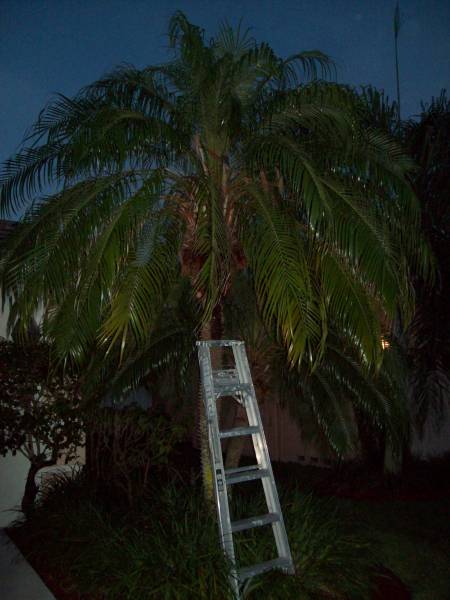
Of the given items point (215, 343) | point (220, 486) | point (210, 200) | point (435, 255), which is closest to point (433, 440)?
point (435, 255)

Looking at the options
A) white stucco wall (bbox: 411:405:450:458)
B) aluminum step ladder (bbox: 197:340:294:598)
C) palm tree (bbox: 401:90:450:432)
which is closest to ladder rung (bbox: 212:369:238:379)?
aluminum step ladder (bbox: 197:340:294:598)

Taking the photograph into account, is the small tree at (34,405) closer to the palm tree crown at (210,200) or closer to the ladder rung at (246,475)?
the palm tree crown at (210,200)

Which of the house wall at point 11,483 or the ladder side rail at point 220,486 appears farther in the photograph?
the house wall at point 11,483

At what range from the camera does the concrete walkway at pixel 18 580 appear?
562cm

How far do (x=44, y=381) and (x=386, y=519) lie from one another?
5301 mm

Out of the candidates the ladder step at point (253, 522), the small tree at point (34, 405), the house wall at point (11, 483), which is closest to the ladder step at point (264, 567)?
the ladder step at point (253, 522)

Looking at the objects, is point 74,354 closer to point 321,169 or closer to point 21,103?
point 321,169

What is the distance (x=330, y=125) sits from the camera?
639 centimetres

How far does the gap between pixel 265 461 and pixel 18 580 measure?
9.39 ft

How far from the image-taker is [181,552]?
5.25 m

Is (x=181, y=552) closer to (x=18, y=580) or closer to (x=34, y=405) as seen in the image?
(x=18, y=580)

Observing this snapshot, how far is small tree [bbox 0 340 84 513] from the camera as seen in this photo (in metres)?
7.29

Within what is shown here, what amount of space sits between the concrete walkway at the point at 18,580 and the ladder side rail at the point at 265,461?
2226 millimetres

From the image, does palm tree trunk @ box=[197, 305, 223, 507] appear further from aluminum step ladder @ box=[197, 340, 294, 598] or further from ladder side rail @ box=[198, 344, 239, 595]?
ladder side rail @ box=[198, 344, 239, 595]
